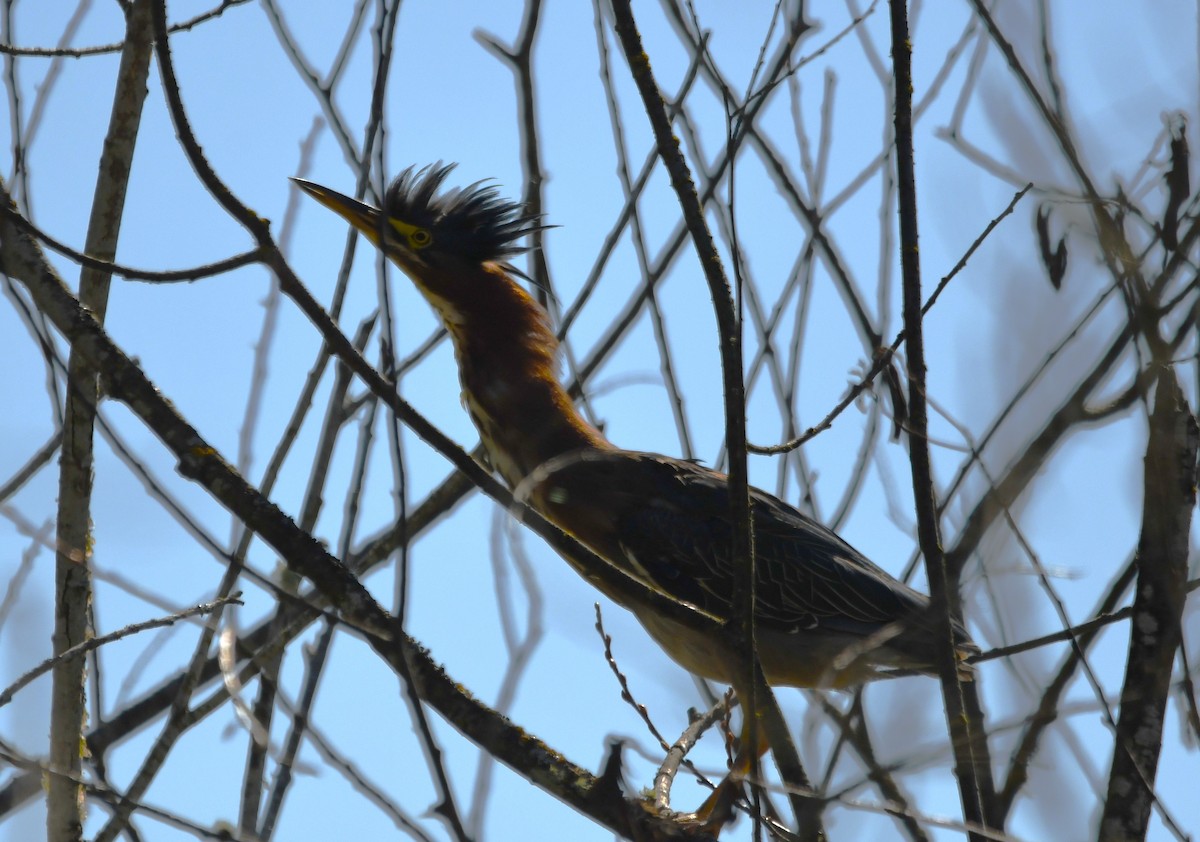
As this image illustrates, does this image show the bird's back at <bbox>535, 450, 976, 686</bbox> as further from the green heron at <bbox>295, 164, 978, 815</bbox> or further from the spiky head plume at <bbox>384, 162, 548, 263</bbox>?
the spiky head plume at <bbox>384, 162, 548, 263</bbox>

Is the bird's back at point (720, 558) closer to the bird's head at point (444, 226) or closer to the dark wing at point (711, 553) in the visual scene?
the dark wing at point (711, 553)

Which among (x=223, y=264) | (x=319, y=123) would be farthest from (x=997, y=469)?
(x=319, y=123)

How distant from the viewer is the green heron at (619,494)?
3.99 meters

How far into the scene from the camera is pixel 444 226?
4512mm

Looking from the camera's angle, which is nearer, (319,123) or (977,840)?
(977,840)

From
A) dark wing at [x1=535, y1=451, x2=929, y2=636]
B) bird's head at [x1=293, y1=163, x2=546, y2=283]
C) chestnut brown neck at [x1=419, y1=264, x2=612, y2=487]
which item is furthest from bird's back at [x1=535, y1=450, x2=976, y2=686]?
bird's head at [x1=293, y1=163, x2=546, y2=283]

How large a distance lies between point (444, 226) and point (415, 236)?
0.38ft

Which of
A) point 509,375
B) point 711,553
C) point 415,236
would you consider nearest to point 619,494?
point 711,553

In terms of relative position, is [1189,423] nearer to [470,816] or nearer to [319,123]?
[470,816]

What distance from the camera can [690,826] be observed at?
2.71 metres

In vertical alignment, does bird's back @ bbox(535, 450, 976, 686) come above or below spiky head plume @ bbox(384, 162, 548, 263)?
below

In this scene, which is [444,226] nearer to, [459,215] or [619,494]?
[459,215]

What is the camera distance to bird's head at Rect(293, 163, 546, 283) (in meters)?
4.48

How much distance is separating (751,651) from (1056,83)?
1.53 meters
